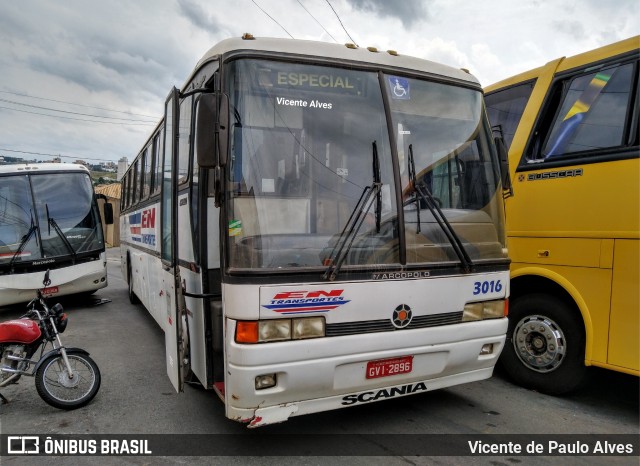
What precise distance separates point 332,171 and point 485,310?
172 cm

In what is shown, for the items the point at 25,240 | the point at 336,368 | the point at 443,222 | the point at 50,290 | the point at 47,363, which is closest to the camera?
the point at 336,368

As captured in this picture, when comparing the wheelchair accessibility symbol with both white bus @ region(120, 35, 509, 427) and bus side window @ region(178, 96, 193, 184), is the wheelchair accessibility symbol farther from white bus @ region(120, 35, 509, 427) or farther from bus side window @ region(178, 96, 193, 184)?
bus side window @ region(178, 96, 193, 184)

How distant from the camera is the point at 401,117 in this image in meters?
3.57

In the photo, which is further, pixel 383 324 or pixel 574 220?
pixel 574 220

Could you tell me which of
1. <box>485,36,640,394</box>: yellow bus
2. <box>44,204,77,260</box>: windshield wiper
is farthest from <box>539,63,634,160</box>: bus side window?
<box>44,204,77,260</box>: windshield wiper

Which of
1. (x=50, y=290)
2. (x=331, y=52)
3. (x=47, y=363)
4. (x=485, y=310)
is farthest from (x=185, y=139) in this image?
(x=50, y=290)

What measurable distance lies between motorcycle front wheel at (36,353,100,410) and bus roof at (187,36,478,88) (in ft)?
10.2

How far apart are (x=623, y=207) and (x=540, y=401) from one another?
1.96 meters

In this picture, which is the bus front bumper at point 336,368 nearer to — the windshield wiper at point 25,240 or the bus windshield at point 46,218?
the windshield wiper at point 25,240

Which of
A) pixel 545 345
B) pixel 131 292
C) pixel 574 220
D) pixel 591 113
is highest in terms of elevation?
pixel 591 113

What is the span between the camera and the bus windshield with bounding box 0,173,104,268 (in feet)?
27.5

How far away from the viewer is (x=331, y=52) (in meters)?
3.50

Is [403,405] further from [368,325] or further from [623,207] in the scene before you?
[623,207]

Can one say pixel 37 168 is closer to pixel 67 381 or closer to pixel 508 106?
pixel 67 381
